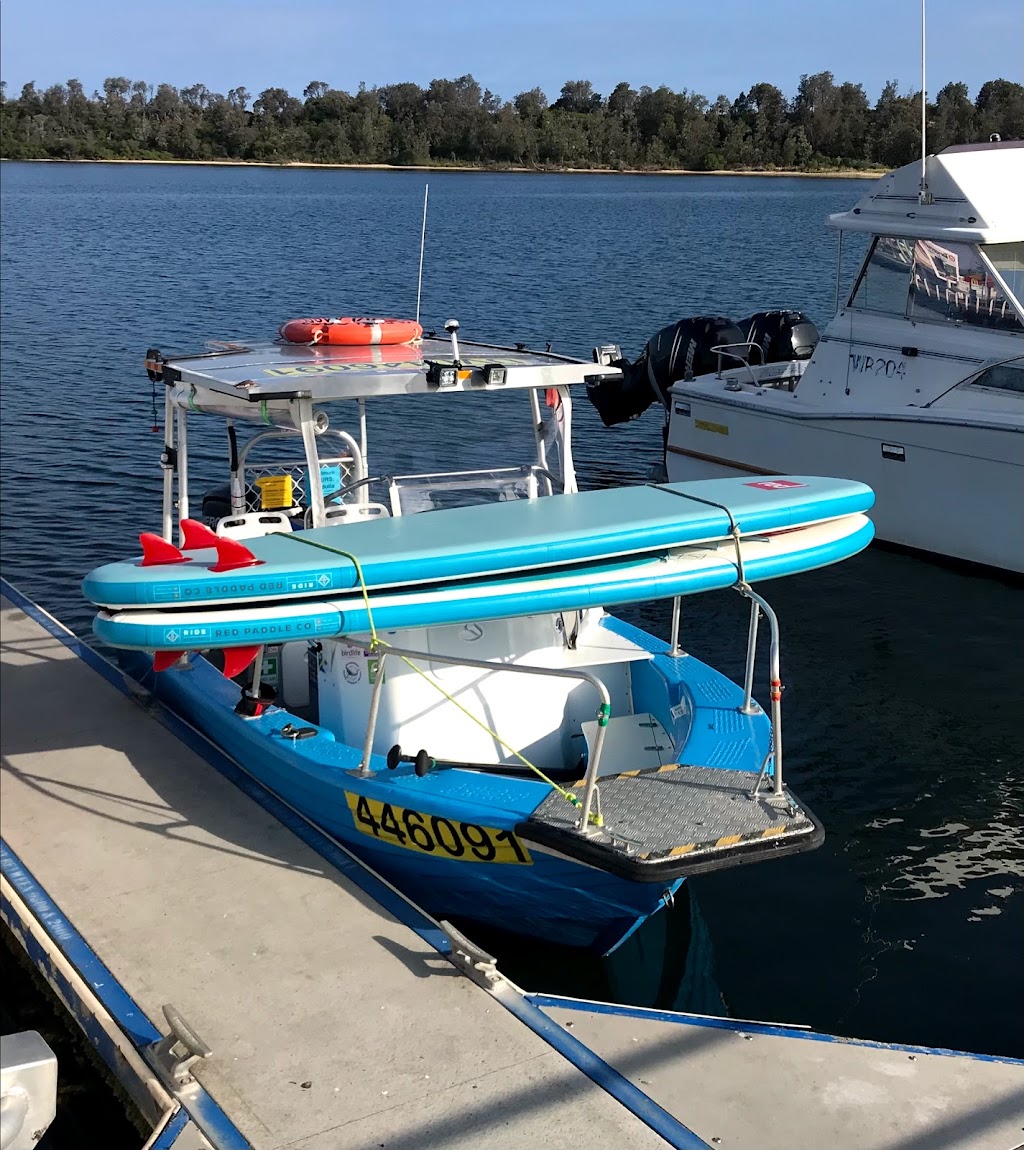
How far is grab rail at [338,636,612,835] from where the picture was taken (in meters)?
5.90

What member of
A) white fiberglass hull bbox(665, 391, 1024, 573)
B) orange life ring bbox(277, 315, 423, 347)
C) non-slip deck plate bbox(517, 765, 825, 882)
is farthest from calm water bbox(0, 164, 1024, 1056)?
non-slip deck plate bbox(517, 765, 825, 882)

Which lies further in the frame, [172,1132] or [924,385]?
[924,385]

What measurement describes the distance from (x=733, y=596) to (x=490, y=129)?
337ft

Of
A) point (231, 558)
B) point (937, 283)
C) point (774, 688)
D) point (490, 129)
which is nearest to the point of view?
point (774, 688)

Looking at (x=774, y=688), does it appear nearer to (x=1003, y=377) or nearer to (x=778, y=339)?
(x=1003, y=377)

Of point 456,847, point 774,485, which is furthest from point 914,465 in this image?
point 456,847

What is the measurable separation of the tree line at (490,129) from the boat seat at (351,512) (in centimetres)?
8747

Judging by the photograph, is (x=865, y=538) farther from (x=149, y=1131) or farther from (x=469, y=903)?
(x=149, y=1131)

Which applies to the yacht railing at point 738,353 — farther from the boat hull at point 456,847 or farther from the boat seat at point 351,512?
the boat hull at point 456,847

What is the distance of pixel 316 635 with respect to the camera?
6.23 m

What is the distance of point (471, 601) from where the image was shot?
6.43 meters

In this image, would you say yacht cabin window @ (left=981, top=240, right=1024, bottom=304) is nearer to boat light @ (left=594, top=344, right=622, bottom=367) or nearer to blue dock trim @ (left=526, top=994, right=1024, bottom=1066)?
boat light @ (left=594, top=344, right=622, bottom=367)

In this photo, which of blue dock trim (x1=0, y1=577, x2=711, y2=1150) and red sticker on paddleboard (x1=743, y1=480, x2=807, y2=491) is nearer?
blue dock trim (x1=0, y1=577, x2=711, y2=1150)

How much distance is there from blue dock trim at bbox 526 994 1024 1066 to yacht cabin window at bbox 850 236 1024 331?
926 centimetres
